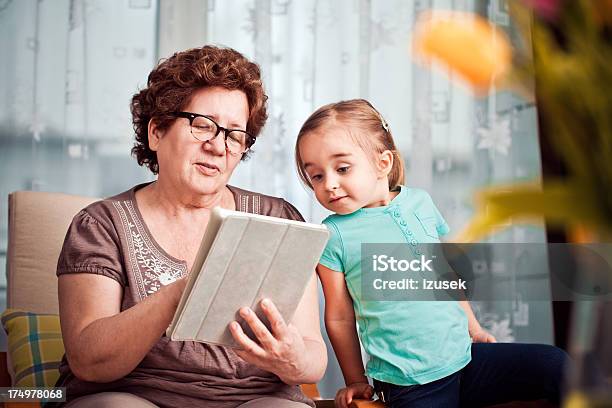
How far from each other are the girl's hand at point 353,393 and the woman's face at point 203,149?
49cm

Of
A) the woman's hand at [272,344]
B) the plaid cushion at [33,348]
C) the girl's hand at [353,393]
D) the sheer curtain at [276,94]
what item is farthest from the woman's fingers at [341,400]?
the sheer curtain at [276,94]

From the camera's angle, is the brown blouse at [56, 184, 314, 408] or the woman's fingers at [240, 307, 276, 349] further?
the brown blouse at [56, 184, 314, 408]

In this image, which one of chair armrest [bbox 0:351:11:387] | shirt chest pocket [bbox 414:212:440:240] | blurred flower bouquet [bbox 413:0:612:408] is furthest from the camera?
chair armrest [bbox 0:351:11:387]

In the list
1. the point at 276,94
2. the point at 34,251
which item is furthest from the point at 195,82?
the point at 276,94

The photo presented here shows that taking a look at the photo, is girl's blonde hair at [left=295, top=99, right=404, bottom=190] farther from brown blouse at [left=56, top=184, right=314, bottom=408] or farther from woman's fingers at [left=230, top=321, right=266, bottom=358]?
woman's fingers at [left=230, top=321, right=266, bottom=358]

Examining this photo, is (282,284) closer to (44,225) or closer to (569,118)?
(569,118)

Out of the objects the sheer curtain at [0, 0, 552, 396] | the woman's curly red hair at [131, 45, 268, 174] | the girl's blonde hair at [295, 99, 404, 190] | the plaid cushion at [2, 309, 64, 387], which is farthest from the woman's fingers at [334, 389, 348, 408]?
the sheer curtain at [0, 0, 552, 396]

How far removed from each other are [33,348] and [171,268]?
1.75 ft

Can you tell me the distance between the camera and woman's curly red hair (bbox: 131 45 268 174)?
1.58 meters

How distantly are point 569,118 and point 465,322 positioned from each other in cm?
123

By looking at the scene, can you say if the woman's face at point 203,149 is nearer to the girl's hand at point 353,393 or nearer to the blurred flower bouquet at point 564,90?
the girl's hand at point 353,393

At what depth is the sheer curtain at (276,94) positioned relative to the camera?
2.54m

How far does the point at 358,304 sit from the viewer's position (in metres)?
1.60

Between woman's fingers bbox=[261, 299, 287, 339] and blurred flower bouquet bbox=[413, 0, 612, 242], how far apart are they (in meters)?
0.79
